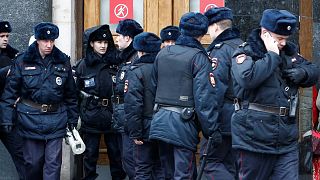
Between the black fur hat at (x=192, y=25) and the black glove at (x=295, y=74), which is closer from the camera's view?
the black glove at (x=295, y=74)

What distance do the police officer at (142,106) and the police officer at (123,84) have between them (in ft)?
1.28

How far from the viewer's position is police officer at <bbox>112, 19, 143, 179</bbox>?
8.48m

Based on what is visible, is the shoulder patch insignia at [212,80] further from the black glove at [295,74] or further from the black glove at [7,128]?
the black glove at [7,128]

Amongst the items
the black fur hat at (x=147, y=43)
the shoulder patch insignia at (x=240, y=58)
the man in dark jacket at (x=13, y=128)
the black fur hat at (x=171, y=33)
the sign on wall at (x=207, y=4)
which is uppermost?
the sign on wall at (x=207, y=4)

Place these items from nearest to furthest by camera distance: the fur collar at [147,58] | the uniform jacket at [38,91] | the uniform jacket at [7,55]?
the fur collar at [147,58], the uniform jacket at [38,91], the uniform jacket at [7,55]

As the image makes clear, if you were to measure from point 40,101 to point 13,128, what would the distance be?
A: 2.35ft

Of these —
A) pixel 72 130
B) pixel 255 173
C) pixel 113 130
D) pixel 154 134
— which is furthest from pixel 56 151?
pixel 255 173

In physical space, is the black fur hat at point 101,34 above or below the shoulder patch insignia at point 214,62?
above

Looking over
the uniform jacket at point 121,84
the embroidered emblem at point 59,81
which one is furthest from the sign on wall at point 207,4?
the embroidered emblem at point 59,81

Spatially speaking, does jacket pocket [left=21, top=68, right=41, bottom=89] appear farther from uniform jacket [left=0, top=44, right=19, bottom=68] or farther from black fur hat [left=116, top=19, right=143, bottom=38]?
black fur hat [left=116, top=19, right=143, bottom=38]

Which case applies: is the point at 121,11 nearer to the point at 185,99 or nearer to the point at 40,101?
the point at 40,101

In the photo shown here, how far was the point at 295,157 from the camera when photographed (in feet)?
21.0

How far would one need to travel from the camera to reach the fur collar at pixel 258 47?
6320mm

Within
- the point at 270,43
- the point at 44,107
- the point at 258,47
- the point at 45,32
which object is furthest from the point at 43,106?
the point at 270,43
